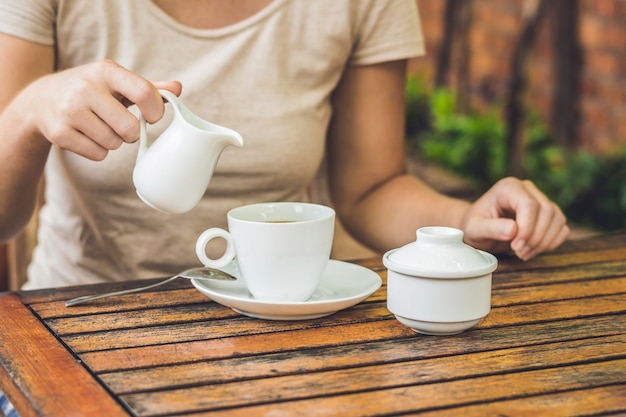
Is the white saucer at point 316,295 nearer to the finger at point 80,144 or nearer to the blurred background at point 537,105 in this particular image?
the finger at point 80,144

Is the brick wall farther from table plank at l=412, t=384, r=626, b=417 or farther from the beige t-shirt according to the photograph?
table plank at l=412, t=384, r=626, b=417

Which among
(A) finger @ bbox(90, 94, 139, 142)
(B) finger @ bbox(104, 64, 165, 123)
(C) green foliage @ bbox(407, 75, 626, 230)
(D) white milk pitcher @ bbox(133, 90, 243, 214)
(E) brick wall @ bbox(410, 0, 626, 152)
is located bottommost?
(C) green foliage @ bbox(407, 75, 626, 230)

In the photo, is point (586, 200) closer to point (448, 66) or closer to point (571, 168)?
point (571, 168)

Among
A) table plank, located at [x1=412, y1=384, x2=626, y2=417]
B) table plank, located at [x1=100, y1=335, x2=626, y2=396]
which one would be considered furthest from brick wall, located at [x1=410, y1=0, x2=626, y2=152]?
table plank, located at [x1=412, y1=384, x2=626, y2=417]

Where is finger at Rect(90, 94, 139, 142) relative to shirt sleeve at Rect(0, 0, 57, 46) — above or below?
below

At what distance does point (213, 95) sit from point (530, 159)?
218 cm

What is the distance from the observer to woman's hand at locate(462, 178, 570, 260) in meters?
1.32

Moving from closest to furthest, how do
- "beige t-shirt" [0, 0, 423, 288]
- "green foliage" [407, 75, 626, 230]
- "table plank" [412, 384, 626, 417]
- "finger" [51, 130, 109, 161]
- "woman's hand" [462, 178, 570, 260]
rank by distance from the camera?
"table plank" [412, 384, 626, 417] < "finger" [51, 130, 109, 161] < "woman's hand" [462, 178, 570, 260] < "beige t-shirt" [0, 0, 423, 288] < "green foliage" [407, 75, 626, 230]

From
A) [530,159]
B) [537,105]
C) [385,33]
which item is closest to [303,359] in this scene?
[385,33]

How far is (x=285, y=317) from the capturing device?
43.4 inches

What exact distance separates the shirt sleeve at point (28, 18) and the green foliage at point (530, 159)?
6.56 feet

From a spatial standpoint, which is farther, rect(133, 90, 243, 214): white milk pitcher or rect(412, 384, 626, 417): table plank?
rect(133, 90, 243, 214): white milk pitcher

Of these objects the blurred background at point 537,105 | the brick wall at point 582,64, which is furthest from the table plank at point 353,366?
the brick wall at point 582,64

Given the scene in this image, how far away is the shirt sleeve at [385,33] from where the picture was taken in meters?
1.63
